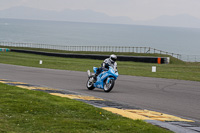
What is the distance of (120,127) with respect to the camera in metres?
7.25

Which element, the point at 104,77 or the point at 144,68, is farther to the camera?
the point at 144,68

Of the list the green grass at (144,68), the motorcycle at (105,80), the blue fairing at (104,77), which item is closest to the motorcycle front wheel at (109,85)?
the motorcycle at (105,80)

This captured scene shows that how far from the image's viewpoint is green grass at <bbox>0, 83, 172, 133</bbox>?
7000 mm

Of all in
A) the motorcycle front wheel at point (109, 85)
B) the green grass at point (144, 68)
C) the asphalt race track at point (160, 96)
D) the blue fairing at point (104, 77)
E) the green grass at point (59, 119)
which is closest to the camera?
the green grass at point (59, 119)

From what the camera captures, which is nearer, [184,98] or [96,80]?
[184,98]

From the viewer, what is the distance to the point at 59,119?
7969 millimetres

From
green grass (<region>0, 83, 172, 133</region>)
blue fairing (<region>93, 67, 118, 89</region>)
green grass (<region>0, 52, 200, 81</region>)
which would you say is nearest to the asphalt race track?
blue fairing (<region>93, 67, 118, 89</region>)

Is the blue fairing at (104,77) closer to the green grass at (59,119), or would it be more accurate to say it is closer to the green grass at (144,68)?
the green grass at (59,119)

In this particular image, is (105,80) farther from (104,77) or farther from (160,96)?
(160,96)

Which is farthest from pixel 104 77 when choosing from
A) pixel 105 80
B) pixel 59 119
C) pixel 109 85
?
pixel 59 119

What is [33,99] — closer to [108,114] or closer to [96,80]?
[108,114]

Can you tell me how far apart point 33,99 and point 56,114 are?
7.36 ft

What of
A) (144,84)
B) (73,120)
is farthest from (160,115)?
(144,84)

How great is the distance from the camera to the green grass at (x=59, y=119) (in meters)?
7.00
